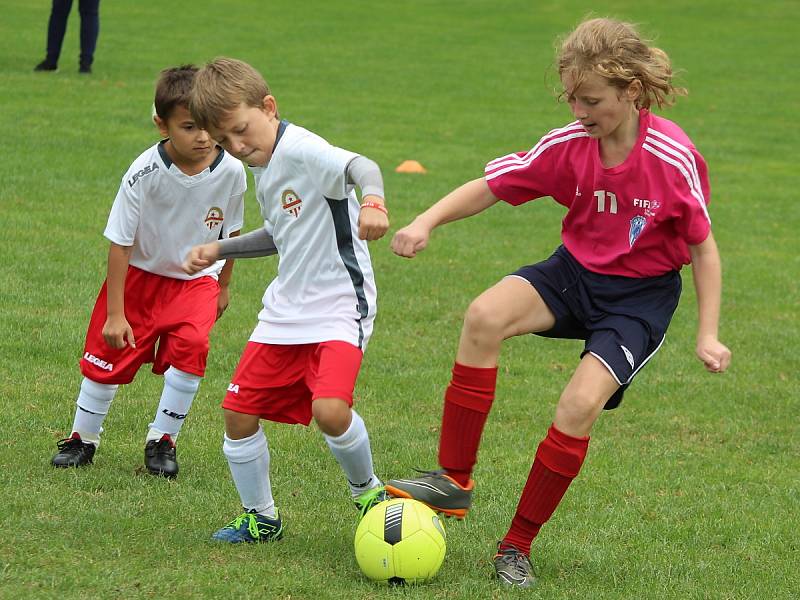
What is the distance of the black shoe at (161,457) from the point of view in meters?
5.37

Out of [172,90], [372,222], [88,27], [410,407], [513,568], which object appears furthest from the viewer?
[88,27]

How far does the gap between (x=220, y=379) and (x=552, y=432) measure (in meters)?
3.05

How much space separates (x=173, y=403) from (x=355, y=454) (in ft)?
4.12

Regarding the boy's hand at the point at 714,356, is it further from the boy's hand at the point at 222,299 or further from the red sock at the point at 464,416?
the boy's hand at the point at 222,299

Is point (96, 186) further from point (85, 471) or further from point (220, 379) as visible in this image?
point (85, 471)

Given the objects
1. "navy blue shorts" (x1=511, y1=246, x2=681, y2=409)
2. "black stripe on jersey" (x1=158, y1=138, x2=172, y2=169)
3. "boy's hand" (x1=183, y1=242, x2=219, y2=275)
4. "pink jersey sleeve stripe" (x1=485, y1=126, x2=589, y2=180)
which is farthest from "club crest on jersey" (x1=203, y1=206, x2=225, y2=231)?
"navy blue shorts" (x1=511, y1=246, x2=681, y2=409)

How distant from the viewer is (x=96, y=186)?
11.6m

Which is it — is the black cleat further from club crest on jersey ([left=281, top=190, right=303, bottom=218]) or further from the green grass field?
club crest on jersey ([left=281, top=190, right=303, bottom=218])

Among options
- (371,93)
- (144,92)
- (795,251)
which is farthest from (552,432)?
(371,93)

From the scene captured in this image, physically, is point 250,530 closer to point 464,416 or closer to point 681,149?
point 464,416

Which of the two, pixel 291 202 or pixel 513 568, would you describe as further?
pixel 291 202

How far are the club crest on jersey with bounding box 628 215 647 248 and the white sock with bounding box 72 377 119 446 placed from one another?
2.49 meters

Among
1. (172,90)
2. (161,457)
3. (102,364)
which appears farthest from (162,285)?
(172,90)

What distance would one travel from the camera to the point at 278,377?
4.56 meters
